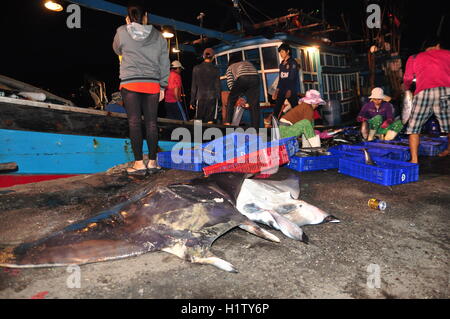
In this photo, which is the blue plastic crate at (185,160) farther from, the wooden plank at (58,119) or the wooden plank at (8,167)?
the wooden plank at (8,167)

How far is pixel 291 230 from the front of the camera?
2.12m

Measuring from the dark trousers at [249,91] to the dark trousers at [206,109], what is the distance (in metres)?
0.50

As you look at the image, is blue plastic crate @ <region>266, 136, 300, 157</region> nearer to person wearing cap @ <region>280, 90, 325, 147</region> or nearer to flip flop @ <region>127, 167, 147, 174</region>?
person wearing cap @ <region>280, 90, 325, 147</region>

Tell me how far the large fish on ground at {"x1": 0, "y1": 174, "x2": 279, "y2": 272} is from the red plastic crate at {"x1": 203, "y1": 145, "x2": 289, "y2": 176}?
1.43 meters

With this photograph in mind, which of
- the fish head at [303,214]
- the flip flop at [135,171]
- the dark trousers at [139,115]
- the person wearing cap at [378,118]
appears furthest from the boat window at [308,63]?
the fish head at [303,214]

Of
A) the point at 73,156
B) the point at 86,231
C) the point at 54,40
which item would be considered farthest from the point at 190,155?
the point at 54,40

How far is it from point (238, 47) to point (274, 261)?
9.71m

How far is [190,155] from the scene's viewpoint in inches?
184

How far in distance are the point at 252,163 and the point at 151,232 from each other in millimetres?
2301

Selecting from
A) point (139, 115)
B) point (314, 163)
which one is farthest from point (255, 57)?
point (139, 115)

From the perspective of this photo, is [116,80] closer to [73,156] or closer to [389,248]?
[73,156]

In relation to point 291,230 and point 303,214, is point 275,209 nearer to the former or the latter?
point 303,214

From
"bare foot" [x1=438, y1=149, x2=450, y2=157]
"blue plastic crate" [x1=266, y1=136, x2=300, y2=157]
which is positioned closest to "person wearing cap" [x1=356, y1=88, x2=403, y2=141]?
"bare foot" [x1=438, y1=149, x2=450, y2=157]
